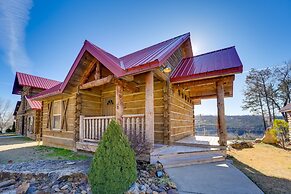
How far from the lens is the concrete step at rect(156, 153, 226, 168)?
456 centimetres

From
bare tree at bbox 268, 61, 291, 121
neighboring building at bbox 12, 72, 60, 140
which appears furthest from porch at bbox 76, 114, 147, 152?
bare tree at bbox 268, 61, 291, 121

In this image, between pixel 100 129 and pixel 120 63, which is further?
pixel 100 129

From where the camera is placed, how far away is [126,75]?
4.87m

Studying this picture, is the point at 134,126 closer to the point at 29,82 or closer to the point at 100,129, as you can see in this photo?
the point at 100,129

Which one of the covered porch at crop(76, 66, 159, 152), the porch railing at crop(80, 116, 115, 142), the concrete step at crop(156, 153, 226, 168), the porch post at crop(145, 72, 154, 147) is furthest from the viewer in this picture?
the porch railing at crop(80, 116, 115, 142)

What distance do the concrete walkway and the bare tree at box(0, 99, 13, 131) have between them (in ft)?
131

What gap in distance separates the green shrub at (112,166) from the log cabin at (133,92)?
63.0 inches

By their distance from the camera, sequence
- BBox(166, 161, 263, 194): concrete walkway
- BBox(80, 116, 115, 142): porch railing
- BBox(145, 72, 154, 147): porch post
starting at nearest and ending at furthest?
1. BBox(166, 161, 263, 194): concrete walkway
2. BBox(145, 72, 154, 147): porch post
3. BBox(80, 116, 115, 142): porch railing

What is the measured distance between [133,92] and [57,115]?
192 inches

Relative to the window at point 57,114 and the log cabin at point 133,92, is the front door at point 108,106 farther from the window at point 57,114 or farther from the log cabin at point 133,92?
the window at point 57,114

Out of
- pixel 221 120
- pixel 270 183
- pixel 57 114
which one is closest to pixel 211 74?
pixel 221 120

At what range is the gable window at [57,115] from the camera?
8.66m

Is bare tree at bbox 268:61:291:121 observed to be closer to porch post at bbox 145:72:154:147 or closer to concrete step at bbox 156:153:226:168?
concrete step at bbox 156:153:226:168

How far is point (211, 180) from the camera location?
11.7 feet
